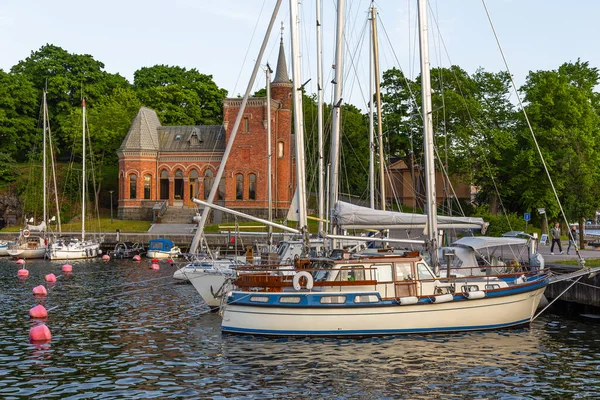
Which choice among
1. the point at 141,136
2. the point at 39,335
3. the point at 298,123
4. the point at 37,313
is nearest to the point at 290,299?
the point at 298,123

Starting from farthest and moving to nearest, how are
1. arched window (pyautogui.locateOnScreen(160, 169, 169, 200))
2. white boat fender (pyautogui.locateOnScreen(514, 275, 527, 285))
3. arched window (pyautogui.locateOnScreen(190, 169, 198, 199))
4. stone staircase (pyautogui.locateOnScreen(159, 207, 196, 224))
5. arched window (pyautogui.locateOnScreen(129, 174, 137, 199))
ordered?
arched window (pyautogui.locateOnScreen(160, 169, 169, 200))
arched window (pyautogui.locateOnScreen(190, 169, 198, 199))
arched window (pyautogui.locateOnScreen(129, 174, 137, 199))
stone staircase (pyautogui.locateOnScreen(159, 207, 196, 224))
white boat fender (pyautogui.locateOnScreen(514, 275, 527, 285))

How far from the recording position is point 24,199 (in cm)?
7831

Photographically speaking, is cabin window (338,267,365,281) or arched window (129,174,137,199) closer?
cabin window (338,267,365,281)

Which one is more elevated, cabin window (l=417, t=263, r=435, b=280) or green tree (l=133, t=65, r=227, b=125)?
green tree (l=133, t=65, r=227, b=125)

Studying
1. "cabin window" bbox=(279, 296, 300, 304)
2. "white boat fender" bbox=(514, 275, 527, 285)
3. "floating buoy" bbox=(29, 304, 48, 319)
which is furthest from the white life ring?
"floating buoy" bbox=(29, 304, 48, 319)

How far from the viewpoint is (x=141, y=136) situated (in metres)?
76.0

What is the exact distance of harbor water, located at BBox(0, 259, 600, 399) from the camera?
54.3 feet

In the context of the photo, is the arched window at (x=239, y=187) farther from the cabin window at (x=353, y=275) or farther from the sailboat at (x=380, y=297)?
the cabin window at (x=353, y=275)

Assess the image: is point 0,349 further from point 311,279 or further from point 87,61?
point 87,61

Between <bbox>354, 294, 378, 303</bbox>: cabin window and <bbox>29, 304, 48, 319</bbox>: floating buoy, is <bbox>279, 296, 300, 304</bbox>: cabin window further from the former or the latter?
<bbox>29, 304, 48, 319</bbox>: floating buoy

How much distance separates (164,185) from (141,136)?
5939 mm

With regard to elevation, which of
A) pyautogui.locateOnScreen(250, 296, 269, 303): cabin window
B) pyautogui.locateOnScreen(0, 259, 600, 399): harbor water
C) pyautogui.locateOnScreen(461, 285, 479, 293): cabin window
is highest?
pyautogui.locateOnScreen(461, 285, 479, 293): cabin window

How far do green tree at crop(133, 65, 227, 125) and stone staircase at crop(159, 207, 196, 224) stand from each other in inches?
777

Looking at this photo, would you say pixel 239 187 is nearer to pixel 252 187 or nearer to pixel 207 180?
pixel 252 187
